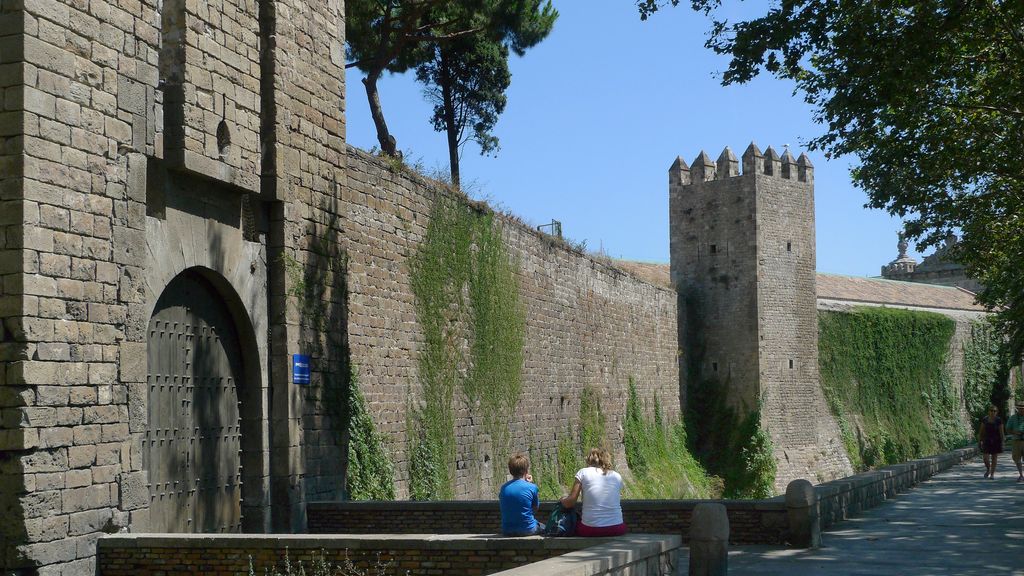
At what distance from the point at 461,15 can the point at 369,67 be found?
2556 mm

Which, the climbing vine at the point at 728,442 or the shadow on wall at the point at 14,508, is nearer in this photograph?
the shadow on wall at the point at 14,508

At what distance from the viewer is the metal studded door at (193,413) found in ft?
29.6

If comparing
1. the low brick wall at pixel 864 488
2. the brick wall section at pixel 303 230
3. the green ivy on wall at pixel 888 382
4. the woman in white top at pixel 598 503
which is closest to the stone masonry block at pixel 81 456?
the brick wall section at pixel 303 230

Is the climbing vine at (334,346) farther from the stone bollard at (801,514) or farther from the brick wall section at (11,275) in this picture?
the stone bollard at (801,514)

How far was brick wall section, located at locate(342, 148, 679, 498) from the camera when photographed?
13.5 m

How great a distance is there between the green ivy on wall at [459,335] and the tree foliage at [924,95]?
17.0ft

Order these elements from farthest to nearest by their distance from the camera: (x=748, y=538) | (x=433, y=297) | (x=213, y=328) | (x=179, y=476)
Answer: (x=433, y=297)
(x=748, y=538)
(x=213, y=328)
(x=179, y=476)

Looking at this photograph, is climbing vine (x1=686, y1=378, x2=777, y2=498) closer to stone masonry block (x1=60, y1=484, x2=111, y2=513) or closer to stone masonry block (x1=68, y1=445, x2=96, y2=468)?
stone masonry block (x1=60, y1=484, x2=111, y2=513)

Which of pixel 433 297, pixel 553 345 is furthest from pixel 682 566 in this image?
pixel 553 345

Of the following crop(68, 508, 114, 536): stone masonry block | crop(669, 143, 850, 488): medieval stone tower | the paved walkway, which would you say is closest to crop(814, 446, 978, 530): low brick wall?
the paved walkway

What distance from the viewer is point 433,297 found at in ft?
50.3

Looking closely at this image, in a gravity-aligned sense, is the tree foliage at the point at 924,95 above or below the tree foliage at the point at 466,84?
below

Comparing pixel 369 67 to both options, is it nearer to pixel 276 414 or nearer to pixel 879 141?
pixel 879 141

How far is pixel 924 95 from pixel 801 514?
595cm
